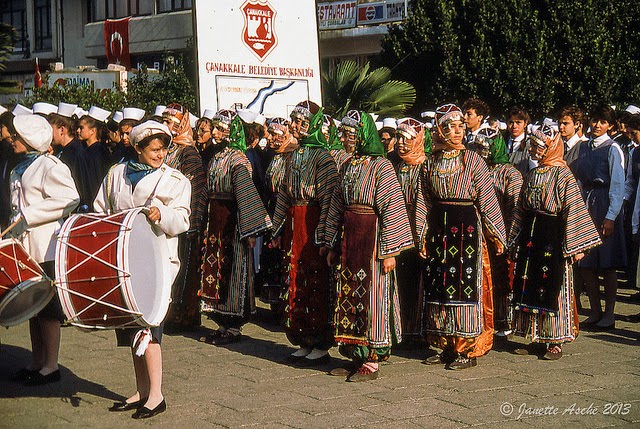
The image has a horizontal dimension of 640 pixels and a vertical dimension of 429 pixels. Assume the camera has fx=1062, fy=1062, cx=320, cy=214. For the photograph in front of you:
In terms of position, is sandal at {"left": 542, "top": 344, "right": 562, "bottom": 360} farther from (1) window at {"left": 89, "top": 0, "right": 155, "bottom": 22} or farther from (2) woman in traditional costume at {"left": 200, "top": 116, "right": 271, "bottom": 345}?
(1) window at {"left": 89, "top": 0, "right": 155, "bottom": 22}

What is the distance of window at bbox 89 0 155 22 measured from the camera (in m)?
34.9

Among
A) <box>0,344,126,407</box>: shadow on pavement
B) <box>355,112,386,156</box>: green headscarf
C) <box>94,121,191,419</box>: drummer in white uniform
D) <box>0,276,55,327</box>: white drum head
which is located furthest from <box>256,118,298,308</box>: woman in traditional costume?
<box>0,276,55,327</box>: white drum head

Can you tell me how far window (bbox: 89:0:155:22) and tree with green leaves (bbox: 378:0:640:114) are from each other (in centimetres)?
1710

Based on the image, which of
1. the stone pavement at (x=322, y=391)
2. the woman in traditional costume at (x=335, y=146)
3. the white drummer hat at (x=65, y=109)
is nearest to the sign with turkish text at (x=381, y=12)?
the white drummer hat at (x=65, y=109)

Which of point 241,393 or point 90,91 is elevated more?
point 90,91

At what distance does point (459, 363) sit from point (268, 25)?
9.07 metres

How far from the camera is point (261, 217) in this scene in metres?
9.02

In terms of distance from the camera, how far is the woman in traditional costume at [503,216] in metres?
9.22

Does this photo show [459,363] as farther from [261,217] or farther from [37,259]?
[37,259]

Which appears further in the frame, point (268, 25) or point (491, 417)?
point (268, 25)

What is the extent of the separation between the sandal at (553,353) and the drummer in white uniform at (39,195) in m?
3.80

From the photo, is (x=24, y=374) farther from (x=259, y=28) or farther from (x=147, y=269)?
(x=259, y=28)

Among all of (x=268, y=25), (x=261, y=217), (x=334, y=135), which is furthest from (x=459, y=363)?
(x=268, y=25)

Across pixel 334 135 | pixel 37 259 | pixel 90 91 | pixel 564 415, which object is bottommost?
pixel 564 415
